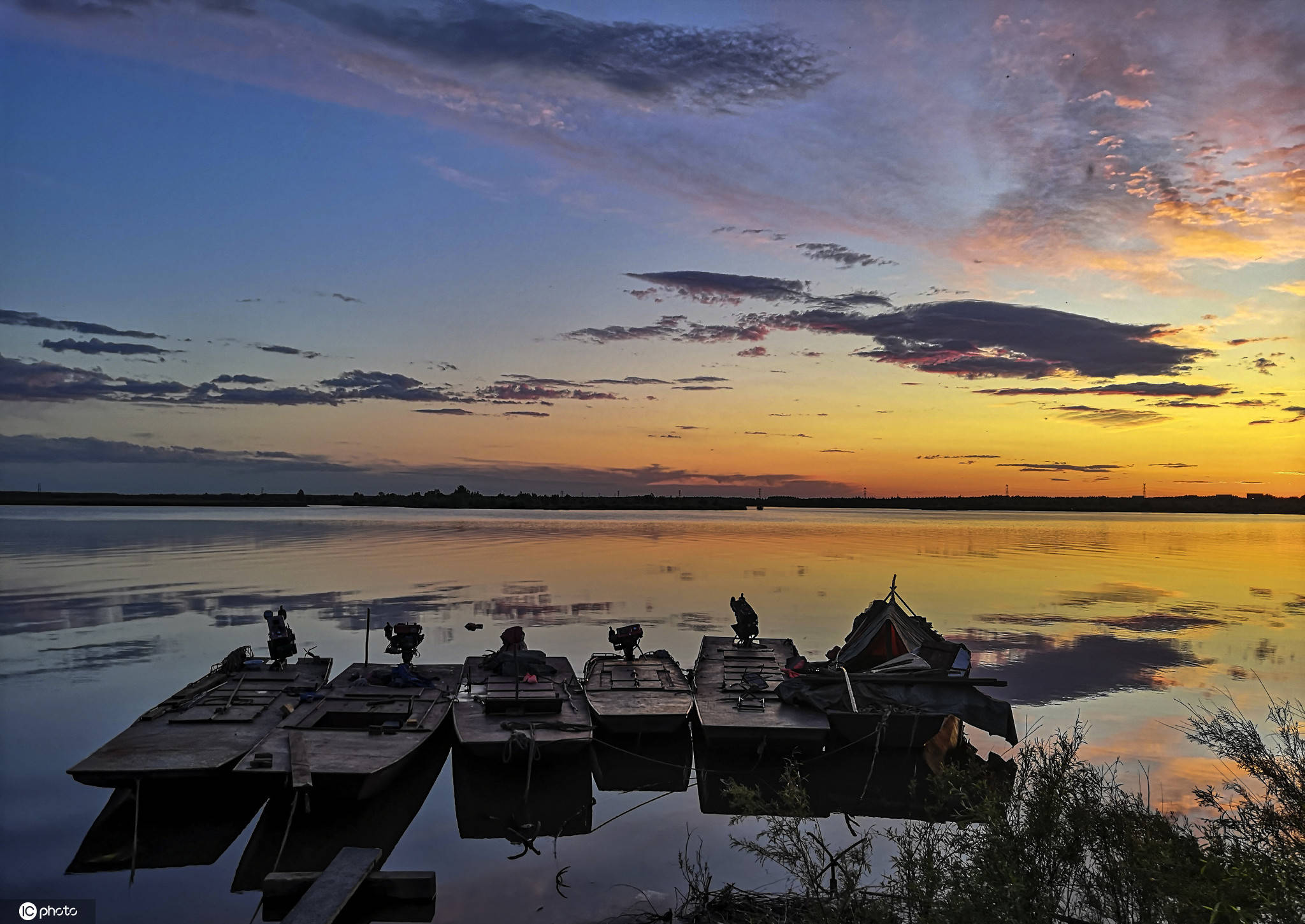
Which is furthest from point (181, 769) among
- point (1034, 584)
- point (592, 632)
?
point (1034, 584)

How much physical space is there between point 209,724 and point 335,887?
7.45 meters

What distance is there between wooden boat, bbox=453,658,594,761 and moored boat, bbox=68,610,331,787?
3.84m

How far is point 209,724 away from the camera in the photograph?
1572cm

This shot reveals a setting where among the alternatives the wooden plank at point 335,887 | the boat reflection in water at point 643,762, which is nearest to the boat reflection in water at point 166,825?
the wooden plank at point 335,887

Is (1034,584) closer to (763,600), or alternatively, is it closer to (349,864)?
(763,600)

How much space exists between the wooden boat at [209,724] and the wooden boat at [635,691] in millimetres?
6811

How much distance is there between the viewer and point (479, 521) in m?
127

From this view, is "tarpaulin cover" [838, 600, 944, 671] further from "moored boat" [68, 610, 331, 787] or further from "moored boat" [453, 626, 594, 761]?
"moored boat" [68, 610, 331, 787]

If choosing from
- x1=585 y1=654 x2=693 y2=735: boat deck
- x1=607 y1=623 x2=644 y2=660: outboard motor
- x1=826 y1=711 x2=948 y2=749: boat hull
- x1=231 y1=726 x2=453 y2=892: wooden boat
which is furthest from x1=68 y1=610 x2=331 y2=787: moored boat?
x1=826 y1=711 x2=948 y2=749: boat hull

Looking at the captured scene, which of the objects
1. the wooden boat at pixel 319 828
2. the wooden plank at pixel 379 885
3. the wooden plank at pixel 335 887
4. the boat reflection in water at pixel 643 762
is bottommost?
the boat reflection in water at pixel 643 762

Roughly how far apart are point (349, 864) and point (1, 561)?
56.5 meters

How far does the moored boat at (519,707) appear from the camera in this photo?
15.1 metres

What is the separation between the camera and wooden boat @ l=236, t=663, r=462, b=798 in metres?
13.1

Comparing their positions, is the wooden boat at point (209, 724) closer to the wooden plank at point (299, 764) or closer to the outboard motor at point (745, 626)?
the wooden plank at point (299, 764)
